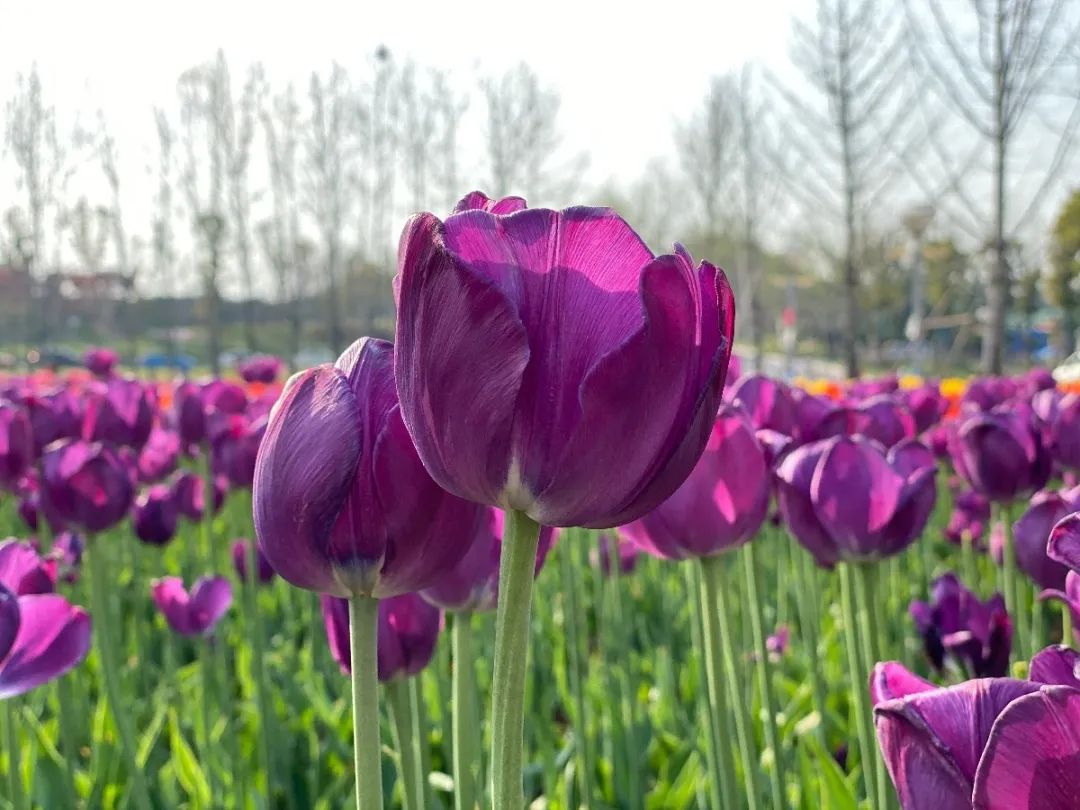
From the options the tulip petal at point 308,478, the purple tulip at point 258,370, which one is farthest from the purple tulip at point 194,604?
the purple tulip at point 258,370

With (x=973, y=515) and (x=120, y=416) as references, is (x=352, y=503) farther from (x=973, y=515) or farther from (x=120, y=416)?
(x=973, y=515)

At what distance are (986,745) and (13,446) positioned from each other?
2.09m

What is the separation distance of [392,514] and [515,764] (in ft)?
0.70

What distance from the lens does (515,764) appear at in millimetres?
544

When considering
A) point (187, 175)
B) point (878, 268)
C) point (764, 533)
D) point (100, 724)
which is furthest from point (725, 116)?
point (100, 724)

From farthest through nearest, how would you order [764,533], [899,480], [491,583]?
[764,533]
[899,480]
[491,583]

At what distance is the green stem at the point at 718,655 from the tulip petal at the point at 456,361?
22.4 inches

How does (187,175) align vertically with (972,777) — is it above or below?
above

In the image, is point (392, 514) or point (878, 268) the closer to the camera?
point (392, 514)

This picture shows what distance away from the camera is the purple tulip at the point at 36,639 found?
1.08 meters

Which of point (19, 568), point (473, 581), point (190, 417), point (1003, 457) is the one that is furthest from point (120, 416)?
point (1003, 457)

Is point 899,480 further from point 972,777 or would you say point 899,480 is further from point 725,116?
point 725,116

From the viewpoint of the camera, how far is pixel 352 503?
27.6 inches

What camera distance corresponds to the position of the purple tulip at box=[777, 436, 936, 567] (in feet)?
4.26
